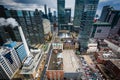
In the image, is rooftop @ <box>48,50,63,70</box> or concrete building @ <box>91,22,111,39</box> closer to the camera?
rooftop @ <box>48,50,63,70</box>

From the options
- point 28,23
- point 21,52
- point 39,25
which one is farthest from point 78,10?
point 21,52

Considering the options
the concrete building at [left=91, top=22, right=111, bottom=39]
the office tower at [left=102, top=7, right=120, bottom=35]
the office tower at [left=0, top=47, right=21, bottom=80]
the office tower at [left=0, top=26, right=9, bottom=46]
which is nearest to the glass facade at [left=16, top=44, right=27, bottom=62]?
the office tower at [left=0, top=47, right=21, bottom=80]

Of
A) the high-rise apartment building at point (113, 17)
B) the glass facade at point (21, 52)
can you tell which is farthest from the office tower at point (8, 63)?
the high-rise apartment building at point (113, 17)

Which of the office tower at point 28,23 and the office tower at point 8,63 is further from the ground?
the office tower at point 28,23

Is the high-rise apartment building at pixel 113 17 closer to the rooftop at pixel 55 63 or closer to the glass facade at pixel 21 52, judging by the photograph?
the rooftop at pixel 55 63

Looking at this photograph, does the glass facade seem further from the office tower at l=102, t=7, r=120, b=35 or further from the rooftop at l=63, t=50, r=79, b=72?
the office tower at l=102, t=7, r=120, b=35

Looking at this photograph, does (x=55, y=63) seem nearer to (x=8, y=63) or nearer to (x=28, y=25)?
(x=8, y=63)
